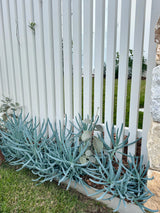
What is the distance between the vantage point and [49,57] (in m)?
2.12

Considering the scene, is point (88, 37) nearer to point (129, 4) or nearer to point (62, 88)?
point (129, 4)

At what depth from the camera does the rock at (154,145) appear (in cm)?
125

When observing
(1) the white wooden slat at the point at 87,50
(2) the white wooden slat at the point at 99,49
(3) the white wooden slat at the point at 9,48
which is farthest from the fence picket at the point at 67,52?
(3) the white wooden slat at the point at 9,48

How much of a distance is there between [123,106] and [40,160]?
0.80 m

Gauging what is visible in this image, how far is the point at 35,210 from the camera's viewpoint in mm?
1572

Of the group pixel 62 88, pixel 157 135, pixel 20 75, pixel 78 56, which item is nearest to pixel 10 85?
pixel 20 75

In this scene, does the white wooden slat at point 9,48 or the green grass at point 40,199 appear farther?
the white wooden slat at point 9,48

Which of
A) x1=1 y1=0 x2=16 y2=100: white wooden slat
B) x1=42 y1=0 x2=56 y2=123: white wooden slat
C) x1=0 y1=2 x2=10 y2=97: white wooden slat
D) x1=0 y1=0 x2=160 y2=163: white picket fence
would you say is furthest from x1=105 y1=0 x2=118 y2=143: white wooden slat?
x1=0 y1=2 x2=10 y2=97: white wooden slat

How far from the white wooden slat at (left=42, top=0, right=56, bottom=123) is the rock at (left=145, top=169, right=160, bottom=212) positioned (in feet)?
3.91

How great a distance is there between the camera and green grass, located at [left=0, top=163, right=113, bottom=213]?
1.59 metres

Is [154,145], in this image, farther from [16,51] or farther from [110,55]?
[16,51]

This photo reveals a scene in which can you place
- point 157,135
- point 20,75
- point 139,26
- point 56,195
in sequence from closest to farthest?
1. point 157,135
2. point 139,26
3. point 56,195
4. point 20,75

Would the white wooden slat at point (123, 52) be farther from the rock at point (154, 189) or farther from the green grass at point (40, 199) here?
the green grass at point (40, 199)

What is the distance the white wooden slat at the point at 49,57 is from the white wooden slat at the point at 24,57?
0.30 m
